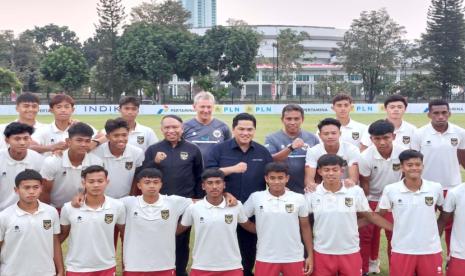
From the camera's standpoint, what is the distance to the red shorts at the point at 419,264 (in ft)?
15.4

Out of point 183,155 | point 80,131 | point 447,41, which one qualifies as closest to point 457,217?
point 183,155

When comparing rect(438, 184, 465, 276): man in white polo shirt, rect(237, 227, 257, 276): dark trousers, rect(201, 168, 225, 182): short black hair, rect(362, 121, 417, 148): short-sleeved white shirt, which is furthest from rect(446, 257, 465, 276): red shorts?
rect(201, 168, 225, 182): short black hair

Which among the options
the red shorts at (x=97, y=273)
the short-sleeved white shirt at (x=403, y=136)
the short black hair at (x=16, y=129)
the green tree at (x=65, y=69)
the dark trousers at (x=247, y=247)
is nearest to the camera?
the red shorts at (x=97, y=273)

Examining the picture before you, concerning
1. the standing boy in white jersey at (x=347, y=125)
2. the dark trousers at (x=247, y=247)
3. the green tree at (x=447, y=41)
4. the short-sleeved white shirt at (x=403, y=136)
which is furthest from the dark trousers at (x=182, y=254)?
the green tree at (x=447, y=41)

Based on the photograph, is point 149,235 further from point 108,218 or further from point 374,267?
point 374,267

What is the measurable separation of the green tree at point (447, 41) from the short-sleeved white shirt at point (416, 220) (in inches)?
1878

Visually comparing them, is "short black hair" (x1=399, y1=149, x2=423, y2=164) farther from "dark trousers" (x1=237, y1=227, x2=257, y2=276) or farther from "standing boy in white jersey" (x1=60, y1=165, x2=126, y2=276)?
"standing boy in white jersey" (x1=60, y1=165, x2=126, y2=276)

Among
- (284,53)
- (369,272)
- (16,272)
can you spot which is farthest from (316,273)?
(284,53)

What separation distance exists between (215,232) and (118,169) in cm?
131

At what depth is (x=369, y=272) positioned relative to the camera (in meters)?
5.82

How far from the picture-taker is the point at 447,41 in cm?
4888

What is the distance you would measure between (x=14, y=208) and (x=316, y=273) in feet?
9.07

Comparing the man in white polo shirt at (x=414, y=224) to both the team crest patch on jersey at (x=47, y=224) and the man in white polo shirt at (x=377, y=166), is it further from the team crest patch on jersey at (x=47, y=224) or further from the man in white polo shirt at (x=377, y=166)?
the team crest patch on jersey at (x=47, y=224)

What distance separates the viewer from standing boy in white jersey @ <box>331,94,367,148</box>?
6.20 m
